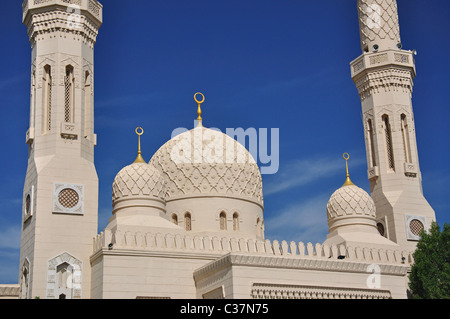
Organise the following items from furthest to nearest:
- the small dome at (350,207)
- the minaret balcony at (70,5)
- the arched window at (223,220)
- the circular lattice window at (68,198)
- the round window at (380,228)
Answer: the round window at (380,228), the arched window at (223,220), the small dome at (350,207), the minaret balcony at (70,5), the circular lattice window at (68,198)

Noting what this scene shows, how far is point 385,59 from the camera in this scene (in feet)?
89.0

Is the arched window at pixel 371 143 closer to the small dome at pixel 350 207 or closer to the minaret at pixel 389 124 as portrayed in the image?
the minaret at pixel 389 124

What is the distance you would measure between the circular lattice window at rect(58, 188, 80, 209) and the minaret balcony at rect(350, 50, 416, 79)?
12.7m

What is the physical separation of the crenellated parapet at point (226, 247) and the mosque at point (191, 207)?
0.14ft

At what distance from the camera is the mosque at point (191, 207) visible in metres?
19.9

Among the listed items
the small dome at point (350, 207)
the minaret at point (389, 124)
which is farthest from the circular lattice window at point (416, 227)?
the small dome at point (350, 207)

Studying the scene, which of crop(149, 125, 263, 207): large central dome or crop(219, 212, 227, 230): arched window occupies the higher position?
crop(149, 125, 263, 207): large central dome

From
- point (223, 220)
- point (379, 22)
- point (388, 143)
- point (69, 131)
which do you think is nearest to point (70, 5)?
point (69, 131)

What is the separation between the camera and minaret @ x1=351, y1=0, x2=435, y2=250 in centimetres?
2547

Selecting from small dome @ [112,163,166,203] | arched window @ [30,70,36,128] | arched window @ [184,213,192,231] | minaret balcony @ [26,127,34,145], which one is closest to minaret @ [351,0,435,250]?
arched window @ [184,213,192,231]

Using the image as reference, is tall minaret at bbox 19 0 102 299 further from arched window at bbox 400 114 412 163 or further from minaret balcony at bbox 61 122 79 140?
arched window at bbox 400 114 412 163

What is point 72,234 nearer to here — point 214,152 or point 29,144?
point 29,144
